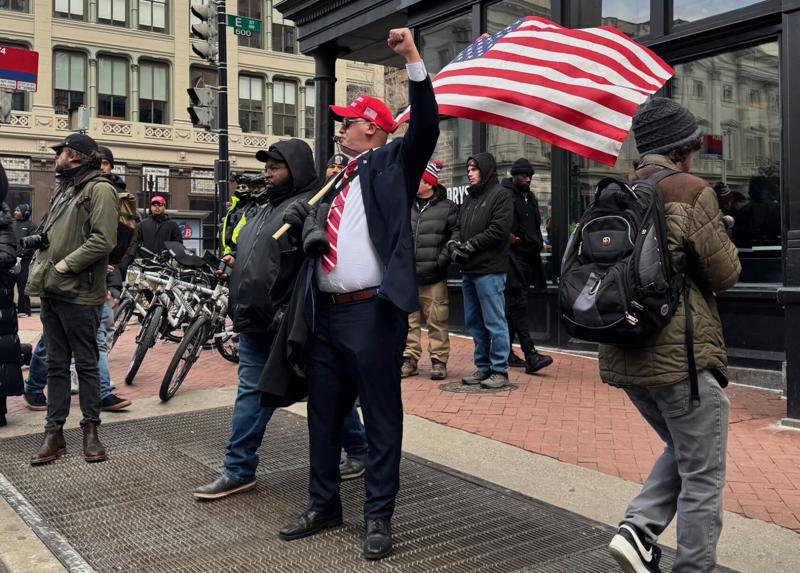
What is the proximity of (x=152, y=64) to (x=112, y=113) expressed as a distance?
3072mm

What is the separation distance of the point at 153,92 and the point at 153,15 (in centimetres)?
355

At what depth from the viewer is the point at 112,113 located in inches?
1478

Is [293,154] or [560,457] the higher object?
[293,154]

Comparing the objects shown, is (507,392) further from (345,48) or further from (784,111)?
(345,48)

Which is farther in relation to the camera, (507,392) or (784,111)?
(507,392)

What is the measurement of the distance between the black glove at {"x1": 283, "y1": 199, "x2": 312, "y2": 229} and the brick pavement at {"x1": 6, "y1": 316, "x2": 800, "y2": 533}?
7.94 ft

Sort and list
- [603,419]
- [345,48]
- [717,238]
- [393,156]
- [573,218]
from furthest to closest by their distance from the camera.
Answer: [345,48]
[573,218]
[603,419]
[393,156]
[717,238]

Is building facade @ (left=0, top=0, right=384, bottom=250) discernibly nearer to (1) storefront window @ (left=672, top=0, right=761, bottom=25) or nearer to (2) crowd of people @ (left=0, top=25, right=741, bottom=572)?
(1) storefront window @ (left=672, top=0, right=761, bottom=25)

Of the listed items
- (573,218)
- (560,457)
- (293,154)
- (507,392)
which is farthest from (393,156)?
(573,218)

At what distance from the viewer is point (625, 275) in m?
2.92

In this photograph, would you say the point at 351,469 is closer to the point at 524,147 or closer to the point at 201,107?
the point at 524,147

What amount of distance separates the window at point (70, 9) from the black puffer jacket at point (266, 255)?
3662 cm

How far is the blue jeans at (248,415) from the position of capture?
4.43 meters

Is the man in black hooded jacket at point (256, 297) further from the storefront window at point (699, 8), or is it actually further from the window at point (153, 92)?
the window at point (153, 92)
